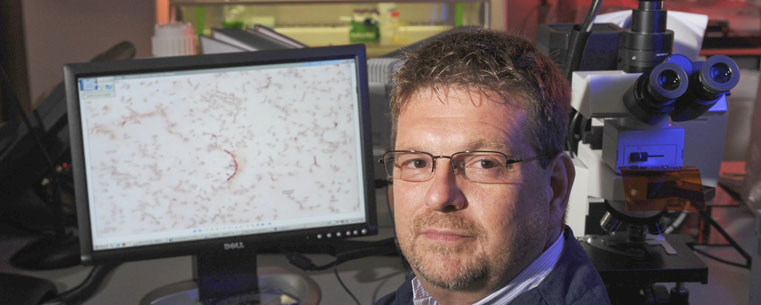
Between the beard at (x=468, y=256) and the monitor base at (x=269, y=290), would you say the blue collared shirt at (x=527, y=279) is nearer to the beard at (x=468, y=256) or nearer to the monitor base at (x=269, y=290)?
the beard at (x=468, y=256)

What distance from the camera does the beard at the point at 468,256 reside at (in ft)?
2.67

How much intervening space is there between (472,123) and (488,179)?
7cm

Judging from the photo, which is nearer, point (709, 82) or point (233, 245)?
point (709, 82)

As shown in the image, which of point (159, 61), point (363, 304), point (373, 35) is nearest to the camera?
point (159, 61)

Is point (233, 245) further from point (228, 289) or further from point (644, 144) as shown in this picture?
point (644, 144)

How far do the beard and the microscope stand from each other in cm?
37

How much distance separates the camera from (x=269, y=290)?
135 cm

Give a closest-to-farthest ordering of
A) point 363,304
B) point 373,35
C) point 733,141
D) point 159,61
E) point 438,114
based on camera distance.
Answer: point 438,114
point 159,61
point 363,304
point 733,141
point 373,35

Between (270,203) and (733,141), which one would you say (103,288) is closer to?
(270,203)

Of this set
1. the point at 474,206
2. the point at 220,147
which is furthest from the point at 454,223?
the point at 220,147

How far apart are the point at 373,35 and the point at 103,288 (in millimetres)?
2514

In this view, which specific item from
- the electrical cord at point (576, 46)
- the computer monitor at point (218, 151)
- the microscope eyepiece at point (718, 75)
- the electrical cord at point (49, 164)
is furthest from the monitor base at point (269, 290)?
the microscope eyepiece at point (718, 75)

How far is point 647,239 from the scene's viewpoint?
4.22 ft

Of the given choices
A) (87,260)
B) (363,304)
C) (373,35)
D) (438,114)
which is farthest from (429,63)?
(373,35)
